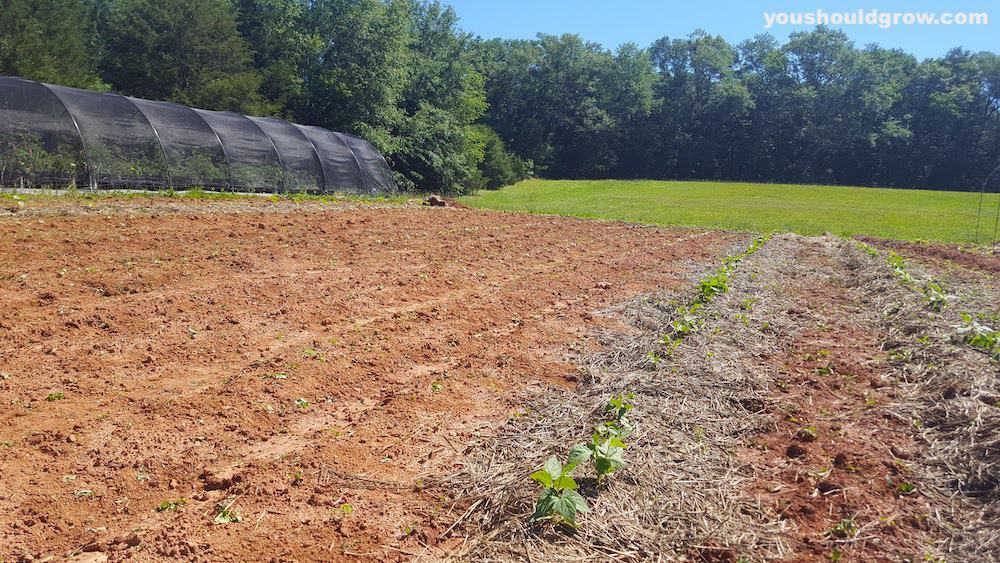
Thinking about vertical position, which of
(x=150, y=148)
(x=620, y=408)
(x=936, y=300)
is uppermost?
(x=150, y=148)

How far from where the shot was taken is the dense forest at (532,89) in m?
27.3

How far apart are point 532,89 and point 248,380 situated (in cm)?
6797

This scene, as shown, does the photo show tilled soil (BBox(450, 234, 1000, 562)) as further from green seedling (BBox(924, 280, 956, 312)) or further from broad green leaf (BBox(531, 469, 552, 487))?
green seedling (BBox(924, 280, 956, 312))

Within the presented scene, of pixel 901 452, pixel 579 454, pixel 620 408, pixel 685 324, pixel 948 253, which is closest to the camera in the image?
pixel 579 454

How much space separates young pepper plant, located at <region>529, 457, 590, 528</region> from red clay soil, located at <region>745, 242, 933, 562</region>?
104 cm

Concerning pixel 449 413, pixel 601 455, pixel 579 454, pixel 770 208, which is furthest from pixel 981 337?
pixel 770 208

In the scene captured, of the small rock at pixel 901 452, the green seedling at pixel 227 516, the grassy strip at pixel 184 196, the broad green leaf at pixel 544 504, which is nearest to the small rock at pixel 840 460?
the small rock at pixel 901 452

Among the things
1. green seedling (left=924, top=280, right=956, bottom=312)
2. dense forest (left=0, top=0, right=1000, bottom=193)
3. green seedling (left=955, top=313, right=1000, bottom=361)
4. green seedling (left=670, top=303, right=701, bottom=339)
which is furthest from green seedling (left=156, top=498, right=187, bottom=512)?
dense forest (left=0, top=0, right=1000, bottom=193)

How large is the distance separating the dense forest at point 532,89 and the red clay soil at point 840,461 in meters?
24.0

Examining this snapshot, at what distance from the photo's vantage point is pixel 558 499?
117 inches

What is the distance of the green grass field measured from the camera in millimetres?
23312

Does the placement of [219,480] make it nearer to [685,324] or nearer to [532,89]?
[685,324]

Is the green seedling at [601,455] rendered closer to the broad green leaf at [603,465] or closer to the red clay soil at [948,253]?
the broad green leaf at [603,465]

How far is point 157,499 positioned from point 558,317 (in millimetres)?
4746
